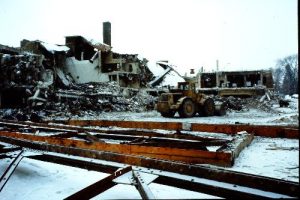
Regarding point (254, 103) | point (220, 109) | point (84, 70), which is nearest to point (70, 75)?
point (84, 70)

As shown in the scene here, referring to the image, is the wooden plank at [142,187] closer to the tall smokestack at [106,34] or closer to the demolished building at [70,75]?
the demolished building at [70,75]

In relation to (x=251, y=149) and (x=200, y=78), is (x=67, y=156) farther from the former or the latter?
(x=200, y=78)

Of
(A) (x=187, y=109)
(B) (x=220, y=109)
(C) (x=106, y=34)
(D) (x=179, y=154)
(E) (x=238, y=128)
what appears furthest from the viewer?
(C) (x=106, y=34)

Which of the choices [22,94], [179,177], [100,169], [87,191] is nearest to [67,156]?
[100,169]

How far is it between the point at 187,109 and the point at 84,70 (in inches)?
864

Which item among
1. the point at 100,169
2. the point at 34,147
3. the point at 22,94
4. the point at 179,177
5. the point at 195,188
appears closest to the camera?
the point at 195,188

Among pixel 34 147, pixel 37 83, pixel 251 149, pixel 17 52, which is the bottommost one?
pixel 251 149

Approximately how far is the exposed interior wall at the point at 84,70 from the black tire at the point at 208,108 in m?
20.1

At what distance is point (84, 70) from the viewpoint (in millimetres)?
34219

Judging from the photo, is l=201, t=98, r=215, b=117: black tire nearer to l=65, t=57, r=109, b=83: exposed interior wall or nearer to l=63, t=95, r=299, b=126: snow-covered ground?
l=63, t=95, r=299, b=126: snow-covered ground

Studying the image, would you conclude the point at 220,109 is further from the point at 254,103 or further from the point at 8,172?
the point at 8,172

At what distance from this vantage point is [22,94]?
18.3 meters

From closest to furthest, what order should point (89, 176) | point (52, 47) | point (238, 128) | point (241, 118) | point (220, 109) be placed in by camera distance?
point (89, 176) → point (238, 128) → point (241, 118) → point (220, 109) → point (52, 47)

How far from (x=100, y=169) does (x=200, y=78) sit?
3748 cm
